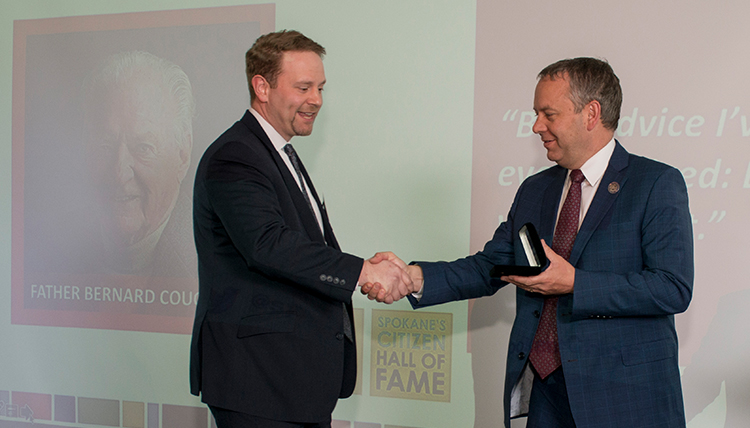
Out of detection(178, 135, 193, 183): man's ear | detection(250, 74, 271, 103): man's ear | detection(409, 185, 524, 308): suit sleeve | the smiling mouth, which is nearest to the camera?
detection(250, 74, 271, 103): man's ear

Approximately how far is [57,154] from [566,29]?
2.74 meters

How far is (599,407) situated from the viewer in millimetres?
1739

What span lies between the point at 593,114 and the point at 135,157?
2409 millimetres

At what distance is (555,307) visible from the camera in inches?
73.8

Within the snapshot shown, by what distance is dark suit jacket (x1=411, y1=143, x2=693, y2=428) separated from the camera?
1716mm

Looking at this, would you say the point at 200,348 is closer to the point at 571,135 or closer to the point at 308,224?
the point at 308,224

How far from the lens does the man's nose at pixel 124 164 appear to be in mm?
3334

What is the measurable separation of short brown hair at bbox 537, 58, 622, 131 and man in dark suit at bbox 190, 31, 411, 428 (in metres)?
0.85

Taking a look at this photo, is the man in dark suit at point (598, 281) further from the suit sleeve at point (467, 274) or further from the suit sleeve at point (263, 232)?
the suit sleeve at point (263, 232)

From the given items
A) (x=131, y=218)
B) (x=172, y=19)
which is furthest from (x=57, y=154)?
(x=172, y=19)

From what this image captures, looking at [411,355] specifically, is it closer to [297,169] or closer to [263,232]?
[297,169]

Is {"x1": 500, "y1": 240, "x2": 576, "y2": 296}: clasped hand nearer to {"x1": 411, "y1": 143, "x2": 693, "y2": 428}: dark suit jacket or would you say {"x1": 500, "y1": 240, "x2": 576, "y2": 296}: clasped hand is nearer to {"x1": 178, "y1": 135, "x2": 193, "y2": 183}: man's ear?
{"x1": 411, "y1": 143, "x2": 693, "y2": 428}: dark suit jacket

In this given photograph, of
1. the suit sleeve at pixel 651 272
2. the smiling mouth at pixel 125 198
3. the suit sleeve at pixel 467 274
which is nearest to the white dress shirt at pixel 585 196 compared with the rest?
the suit sleeve at pixel 651 272

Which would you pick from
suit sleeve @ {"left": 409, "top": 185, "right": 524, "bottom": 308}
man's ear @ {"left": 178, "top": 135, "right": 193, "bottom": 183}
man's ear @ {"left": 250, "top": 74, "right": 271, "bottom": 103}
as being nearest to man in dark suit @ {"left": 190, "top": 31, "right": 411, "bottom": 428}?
man's ear @ {"left": 250, "top": 74, "right": 271, "bottom": 103}
